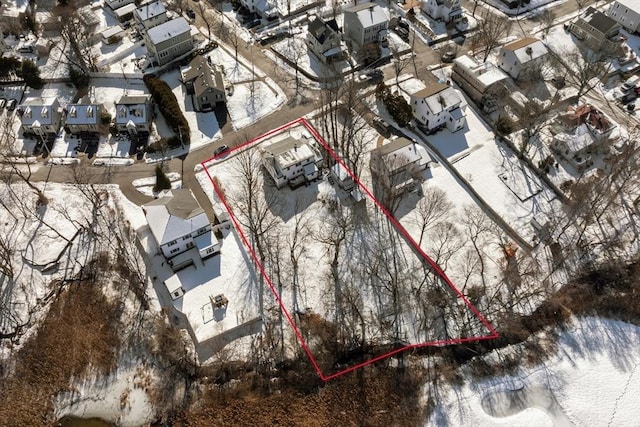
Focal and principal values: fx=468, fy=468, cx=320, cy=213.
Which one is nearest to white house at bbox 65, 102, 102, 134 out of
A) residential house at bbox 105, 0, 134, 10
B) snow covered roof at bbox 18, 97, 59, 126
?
snow covered roof at bbox 18, 97, 59, 126

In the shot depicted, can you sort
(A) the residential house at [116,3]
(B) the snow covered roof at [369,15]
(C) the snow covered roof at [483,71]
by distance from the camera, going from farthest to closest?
(A) the residential house at [116,3]
(B) the snow covered roof at [369,15]
(C) the snow covered roof at [483,71]

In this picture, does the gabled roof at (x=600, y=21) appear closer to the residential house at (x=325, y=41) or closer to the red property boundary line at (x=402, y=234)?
the residential house at (x=325, y=41)

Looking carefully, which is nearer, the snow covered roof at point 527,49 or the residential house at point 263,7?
the snow covered roof at point 527,49

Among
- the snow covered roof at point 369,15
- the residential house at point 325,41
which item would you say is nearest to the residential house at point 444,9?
A: the snow covered roof at point 369,15

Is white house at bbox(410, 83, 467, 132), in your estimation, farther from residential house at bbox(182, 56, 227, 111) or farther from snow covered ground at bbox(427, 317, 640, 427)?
snow covered ground at bbox(427, 317, 640, 427)

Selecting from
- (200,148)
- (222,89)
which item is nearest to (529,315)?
(200,148)

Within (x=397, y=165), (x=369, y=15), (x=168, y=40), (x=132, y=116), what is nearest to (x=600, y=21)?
(x=369, y=15)
